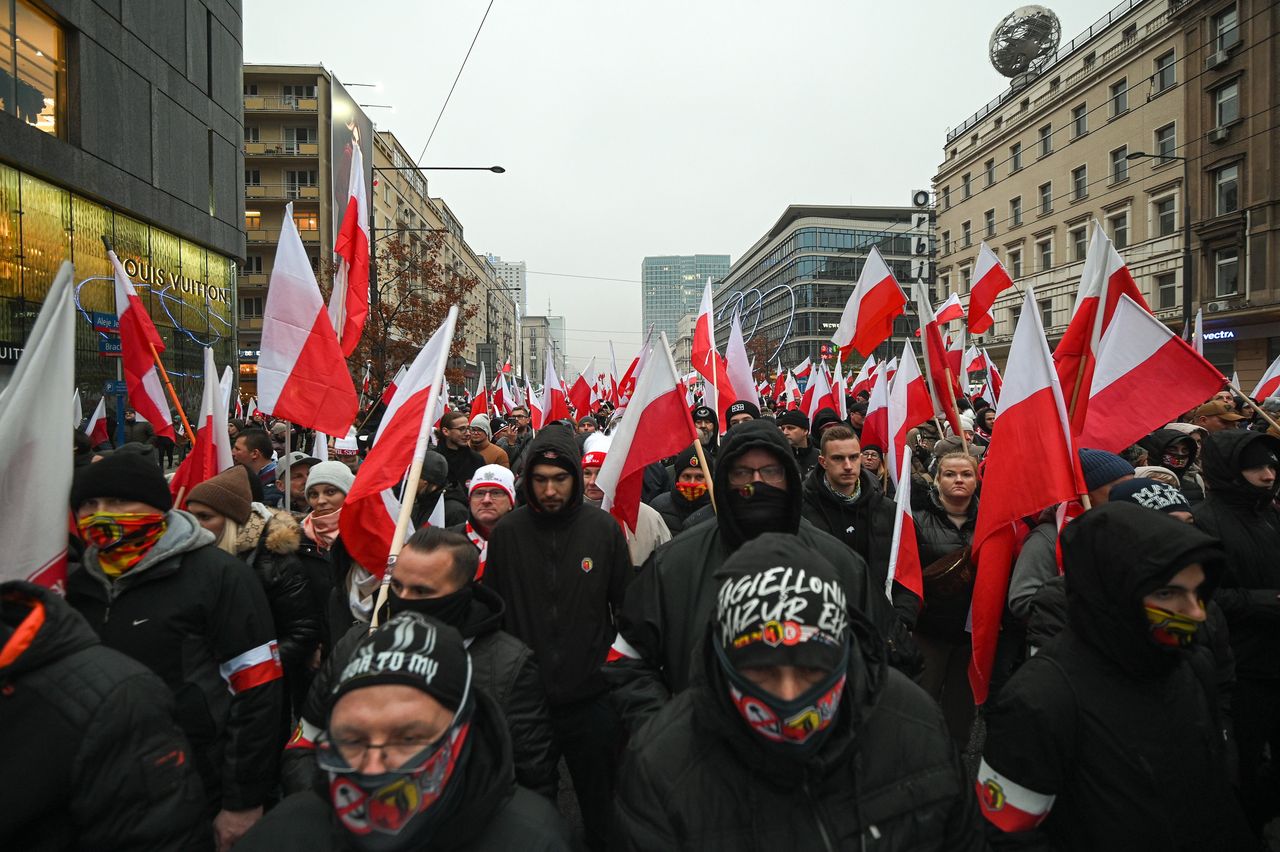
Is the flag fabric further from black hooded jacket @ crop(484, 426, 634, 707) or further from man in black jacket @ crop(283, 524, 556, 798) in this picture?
black hooded jacket @ crop(484, 426, 634, 707)

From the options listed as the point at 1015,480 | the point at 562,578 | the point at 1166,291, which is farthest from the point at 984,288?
the point at 1166,291

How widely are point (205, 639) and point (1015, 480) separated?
329 centimetres

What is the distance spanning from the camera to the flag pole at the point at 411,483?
2674mm

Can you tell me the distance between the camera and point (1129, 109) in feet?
106

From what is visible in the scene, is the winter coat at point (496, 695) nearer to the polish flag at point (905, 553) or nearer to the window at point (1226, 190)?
the polish flag at point (905, 553)

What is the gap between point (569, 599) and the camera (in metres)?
3.20

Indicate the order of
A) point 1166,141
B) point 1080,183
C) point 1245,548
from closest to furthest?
point 1245,548, point 1166,141, point 1080,183

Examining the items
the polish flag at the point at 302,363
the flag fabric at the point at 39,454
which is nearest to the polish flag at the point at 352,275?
the polish flag at the point at 302,363

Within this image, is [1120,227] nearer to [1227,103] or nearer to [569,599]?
[1227,103]

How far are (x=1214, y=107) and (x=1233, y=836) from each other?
3542 cm

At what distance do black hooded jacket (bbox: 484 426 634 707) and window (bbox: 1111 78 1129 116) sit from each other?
3898 cm

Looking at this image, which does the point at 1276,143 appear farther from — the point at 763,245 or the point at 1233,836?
the point at 763,245

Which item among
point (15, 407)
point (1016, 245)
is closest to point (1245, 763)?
point (15, 407)

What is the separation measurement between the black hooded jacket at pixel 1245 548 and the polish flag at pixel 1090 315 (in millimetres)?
893
